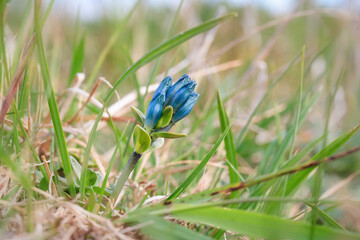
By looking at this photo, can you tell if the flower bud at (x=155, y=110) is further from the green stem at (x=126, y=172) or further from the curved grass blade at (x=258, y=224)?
the curved grass blade at (x=258, y=224)

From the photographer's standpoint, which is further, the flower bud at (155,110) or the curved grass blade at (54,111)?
the flower bud at (155,110)

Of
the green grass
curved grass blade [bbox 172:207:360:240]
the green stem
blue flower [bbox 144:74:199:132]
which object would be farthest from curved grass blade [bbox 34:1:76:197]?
curved grass blade [bbox 172:207:360:240]

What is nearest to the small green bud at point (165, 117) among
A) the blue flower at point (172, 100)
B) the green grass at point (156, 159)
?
the blue flower at point (172, 100)

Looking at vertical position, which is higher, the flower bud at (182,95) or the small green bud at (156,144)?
the flower bud at (182,95)

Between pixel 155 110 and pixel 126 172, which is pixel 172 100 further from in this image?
pixel 126 172

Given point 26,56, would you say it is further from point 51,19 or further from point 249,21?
point 249,21

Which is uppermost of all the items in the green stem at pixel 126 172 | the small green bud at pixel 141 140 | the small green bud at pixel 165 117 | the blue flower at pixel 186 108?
the blue flower at pixel 186 108
